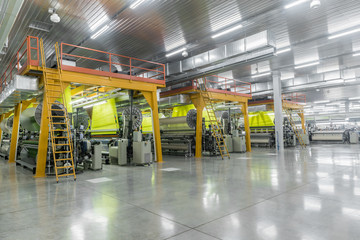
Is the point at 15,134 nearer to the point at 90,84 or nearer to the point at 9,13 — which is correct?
the point at 90,84

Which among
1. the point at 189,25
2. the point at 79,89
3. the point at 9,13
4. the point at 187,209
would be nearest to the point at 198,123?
the point at 189,25

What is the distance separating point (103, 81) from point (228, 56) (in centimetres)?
549

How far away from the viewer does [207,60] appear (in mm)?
11008

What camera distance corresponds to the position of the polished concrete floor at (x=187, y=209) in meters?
2.99

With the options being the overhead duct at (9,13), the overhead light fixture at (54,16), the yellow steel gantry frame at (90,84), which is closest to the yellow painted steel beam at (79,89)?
the yellow steel gantry frame at (90,84)

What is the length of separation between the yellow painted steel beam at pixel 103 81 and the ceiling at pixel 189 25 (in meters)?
2.42

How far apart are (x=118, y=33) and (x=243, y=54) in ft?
19.2

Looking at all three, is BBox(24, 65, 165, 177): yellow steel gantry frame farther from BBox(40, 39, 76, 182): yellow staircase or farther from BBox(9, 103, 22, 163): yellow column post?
BBox(9, 103, 22, 163): yellow column post

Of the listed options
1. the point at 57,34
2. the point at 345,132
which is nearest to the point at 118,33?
the point at 57,34

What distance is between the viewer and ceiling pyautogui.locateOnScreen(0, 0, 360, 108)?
8.67 meters

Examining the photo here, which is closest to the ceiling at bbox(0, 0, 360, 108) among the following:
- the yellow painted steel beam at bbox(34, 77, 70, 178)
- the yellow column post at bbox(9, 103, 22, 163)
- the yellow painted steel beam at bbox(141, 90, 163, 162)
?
the yellow painted steel beam at bbox(141, 90, 163, 162)

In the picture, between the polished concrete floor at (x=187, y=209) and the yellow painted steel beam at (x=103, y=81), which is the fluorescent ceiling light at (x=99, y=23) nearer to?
the yellow painted steel beam at (x=103, y=81)

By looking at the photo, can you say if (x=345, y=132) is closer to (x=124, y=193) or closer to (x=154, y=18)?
(x=154, y=18)

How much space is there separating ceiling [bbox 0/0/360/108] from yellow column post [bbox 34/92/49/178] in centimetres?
416
